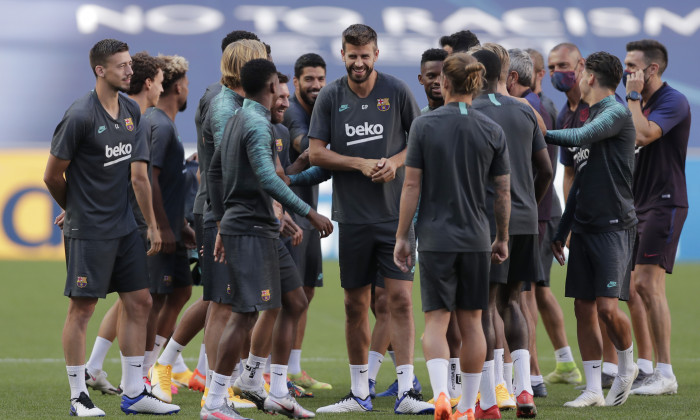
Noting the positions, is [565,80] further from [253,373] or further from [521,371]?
[253,373]

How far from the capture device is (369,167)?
6973 millimetres

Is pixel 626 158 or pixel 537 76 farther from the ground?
pixel 537 76

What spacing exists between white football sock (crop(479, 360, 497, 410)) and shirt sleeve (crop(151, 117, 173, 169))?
2.88 metres

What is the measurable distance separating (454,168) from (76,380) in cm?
269

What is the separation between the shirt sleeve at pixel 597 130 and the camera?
6.89m

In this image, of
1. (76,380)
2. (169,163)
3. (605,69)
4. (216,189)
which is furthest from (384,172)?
(76,380)

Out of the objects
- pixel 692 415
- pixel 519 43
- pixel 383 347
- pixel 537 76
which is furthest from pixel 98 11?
pixel 692 415

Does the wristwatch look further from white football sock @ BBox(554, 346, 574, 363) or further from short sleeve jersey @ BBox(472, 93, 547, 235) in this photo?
white football sock @ BBox(554, 346, 574, 363)

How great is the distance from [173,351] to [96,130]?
1788 mm

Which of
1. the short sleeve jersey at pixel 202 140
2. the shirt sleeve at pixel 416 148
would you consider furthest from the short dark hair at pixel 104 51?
the shirt sleeve at pixel 416 148

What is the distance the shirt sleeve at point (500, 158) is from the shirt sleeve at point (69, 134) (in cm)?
252

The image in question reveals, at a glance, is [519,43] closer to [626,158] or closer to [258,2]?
[258,2]

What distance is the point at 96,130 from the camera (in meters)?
6.77

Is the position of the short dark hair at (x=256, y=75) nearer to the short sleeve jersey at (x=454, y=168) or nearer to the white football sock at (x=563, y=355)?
the short sleeve jersey at (x=454, y=168)
